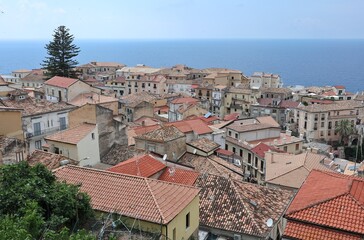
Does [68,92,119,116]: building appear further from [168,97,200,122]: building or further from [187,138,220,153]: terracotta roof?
[187,138,220,153]: terracotta roof

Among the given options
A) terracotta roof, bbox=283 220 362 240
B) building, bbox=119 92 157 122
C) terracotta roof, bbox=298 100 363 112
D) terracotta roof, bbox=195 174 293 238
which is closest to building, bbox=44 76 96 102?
building, bbox=119 92 157 122

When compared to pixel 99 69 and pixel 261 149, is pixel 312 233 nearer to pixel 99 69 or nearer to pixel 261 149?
pixel 261 149

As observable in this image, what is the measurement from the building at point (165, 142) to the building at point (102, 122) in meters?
1.94

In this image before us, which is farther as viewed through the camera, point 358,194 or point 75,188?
point 358,194

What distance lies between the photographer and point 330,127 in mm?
68250

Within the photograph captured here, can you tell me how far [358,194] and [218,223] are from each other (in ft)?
25.3

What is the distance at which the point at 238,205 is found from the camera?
2142cm

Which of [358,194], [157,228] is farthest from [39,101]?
[358,194]

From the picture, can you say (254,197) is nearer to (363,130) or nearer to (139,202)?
(139,202)

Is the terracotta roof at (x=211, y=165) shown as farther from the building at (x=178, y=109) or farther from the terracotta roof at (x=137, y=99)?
the terracotta roof at (x=137, y=99)

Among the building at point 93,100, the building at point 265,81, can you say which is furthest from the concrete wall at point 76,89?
the building at point 265,81

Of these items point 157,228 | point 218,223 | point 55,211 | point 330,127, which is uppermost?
point 55,211

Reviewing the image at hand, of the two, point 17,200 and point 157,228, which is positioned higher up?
point 17,200

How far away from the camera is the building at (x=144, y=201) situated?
13570mm
